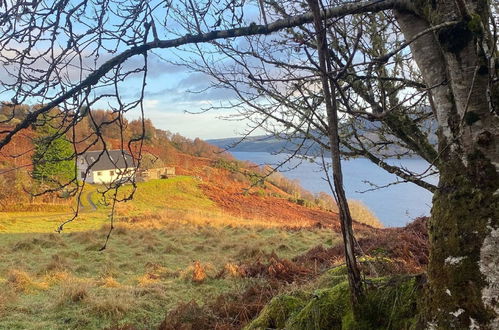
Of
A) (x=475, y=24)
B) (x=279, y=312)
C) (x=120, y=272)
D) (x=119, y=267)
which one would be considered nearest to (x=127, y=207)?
(x=119, y=267)

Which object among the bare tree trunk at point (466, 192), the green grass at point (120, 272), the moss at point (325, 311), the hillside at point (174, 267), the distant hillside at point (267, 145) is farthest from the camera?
the green grass at point (120, 272)

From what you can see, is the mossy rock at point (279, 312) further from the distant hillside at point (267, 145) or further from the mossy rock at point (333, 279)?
the distant hillside at point (267, 145)

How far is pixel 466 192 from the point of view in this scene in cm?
173

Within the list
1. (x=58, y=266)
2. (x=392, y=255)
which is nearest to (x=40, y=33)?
(x=392, y=255)

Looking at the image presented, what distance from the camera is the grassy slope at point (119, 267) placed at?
238 inches

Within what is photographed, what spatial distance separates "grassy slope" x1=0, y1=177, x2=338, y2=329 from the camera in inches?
238

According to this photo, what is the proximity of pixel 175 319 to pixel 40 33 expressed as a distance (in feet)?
12.4

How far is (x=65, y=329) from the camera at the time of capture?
548 centimetres

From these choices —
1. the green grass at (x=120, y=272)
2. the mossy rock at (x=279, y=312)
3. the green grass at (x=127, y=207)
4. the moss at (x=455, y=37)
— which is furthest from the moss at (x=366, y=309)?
the green grass at (x=127, y=207)

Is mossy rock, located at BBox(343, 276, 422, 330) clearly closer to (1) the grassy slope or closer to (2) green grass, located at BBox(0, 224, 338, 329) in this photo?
(1) the grassy slope

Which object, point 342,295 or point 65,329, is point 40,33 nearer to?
point 342,295

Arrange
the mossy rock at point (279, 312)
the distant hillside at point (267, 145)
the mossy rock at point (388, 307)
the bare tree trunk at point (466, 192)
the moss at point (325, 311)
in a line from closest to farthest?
the bare tree trunk at point (466, 192) → the mossy rock at point (388, 307) → the moss at point (325, 311) → the mossy rock at point (279, 312) → the distant hillside at point (267, 145)

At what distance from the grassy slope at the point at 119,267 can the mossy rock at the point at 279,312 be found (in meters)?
3.10

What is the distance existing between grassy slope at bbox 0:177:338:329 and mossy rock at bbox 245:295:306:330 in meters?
3.10
